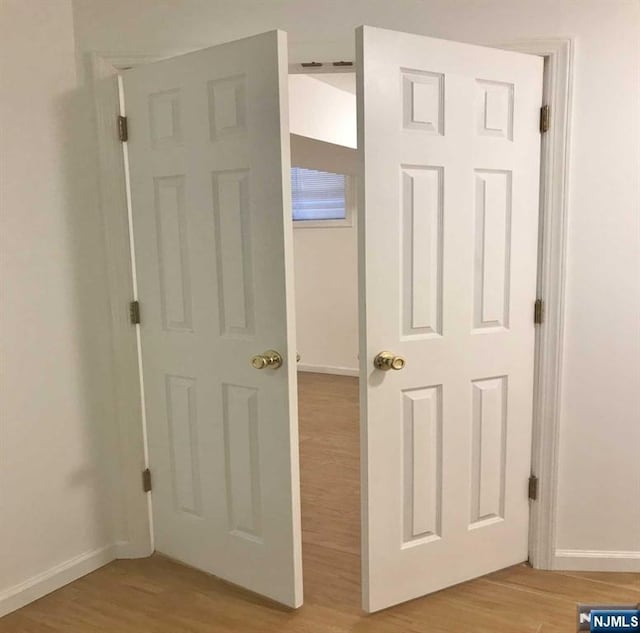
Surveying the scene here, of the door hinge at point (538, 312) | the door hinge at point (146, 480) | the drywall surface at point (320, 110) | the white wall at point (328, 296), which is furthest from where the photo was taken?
the white wall at point (328, 296)

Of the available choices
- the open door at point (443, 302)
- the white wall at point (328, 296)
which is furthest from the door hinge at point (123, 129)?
the white wall at point (328, 296)

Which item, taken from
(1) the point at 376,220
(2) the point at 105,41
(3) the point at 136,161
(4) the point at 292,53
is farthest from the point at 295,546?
(2) the point at 105,41

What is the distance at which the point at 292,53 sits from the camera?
2.13m

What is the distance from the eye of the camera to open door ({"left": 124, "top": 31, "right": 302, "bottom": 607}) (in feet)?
6.36

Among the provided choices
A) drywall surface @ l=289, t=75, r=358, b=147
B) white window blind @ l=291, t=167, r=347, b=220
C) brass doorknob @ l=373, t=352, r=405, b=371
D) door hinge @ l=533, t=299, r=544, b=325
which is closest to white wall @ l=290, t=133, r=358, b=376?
white window blind @ l=291, t=167, r=347, b=220

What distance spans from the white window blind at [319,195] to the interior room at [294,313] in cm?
339

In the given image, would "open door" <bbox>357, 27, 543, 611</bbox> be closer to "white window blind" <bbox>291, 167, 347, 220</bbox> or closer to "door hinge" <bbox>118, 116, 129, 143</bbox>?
"door hinge" <bbox>118, 116, 129, 143</bbox>

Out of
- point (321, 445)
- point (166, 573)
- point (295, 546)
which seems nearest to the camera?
point (295, 546)

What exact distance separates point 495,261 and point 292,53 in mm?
1033

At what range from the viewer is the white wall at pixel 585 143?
209 cm

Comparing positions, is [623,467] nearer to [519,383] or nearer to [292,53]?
[519,383]

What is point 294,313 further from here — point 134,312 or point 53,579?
point 53,579

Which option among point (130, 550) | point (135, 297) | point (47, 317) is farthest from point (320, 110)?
point (130, 550)
